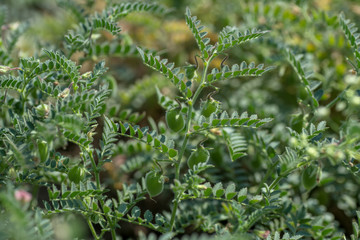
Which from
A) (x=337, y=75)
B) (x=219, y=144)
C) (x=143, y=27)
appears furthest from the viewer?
(x=143, y=27)

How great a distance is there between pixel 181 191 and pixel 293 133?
1.10 feet

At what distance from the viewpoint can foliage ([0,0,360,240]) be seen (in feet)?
3.51

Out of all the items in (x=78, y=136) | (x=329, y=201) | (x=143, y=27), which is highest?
(x=143, y=27)

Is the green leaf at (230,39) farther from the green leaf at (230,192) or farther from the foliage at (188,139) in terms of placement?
the green leaf at (230,192)

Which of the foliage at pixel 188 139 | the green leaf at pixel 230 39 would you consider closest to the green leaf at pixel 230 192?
the foliage at pixel 188 139

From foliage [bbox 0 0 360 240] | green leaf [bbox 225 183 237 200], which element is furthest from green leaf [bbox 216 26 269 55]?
green leaf [bbox 225 183 237 200]

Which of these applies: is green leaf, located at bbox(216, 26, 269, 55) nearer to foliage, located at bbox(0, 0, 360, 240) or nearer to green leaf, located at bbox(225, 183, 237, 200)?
foliage, located at bbox(0, 0, 360, 240)

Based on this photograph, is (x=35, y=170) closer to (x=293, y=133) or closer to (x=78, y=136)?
(x=78, y=136)

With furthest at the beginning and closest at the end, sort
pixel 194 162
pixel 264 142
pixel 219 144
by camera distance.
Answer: pixel 219 144 → pixel 264 142 → pixel 194 162

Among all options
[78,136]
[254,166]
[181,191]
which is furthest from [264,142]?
[78,136]

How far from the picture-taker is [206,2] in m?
2.77

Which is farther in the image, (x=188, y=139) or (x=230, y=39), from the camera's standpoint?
(x=188, y=139)

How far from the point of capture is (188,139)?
143 cm

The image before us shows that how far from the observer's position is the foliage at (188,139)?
107 cm
